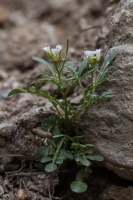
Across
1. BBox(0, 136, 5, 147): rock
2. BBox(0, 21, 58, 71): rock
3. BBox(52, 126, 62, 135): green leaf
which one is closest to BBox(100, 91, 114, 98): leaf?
BBox(52, 126, 62, 135): green leaf

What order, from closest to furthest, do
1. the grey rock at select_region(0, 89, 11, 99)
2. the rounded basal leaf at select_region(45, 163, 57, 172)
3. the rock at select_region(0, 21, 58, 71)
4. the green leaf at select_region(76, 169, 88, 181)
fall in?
1. the rounded basal leaf at select_region(45, 163, 57, 172)
2. the green leaf at select_region(76, 169, 88, 181)
3. the grey rock at select_region(0, 89, 11, 99)
4. the rock at select_region(0, 21, 58, 71)

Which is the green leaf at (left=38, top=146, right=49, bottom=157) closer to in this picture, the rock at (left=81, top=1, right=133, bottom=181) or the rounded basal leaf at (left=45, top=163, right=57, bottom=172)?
the rounded basal leaf at (left=45, top=163, right=57, bottom=172)

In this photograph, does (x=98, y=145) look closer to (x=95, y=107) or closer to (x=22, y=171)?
(x=95, y=107)

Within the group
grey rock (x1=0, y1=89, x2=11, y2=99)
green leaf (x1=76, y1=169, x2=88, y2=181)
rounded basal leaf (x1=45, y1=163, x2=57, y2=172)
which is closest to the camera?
rounded basal leaf (x1=45, y1=163, x2=57, y2=172)

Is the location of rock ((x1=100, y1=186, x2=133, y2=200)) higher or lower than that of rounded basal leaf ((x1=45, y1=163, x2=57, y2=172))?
lower

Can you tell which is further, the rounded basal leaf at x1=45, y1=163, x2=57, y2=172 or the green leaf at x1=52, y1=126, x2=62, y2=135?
the green leaf at x1=52, y1=126, x2=62, y2=135

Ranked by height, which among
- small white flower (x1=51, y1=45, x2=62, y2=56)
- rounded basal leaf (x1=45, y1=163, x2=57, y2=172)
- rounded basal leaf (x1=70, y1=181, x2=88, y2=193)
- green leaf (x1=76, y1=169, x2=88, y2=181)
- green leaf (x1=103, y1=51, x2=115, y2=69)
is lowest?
rounded basal leaf (x1=70, y1=181, x2=88, y2=193)

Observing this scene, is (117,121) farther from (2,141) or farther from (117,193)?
(2,141)

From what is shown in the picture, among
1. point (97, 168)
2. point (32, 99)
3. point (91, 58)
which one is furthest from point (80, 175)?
point (32, 99)

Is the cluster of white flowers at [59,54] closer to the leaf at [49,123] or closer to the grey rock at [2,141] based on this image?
the leaf at [49,123]
